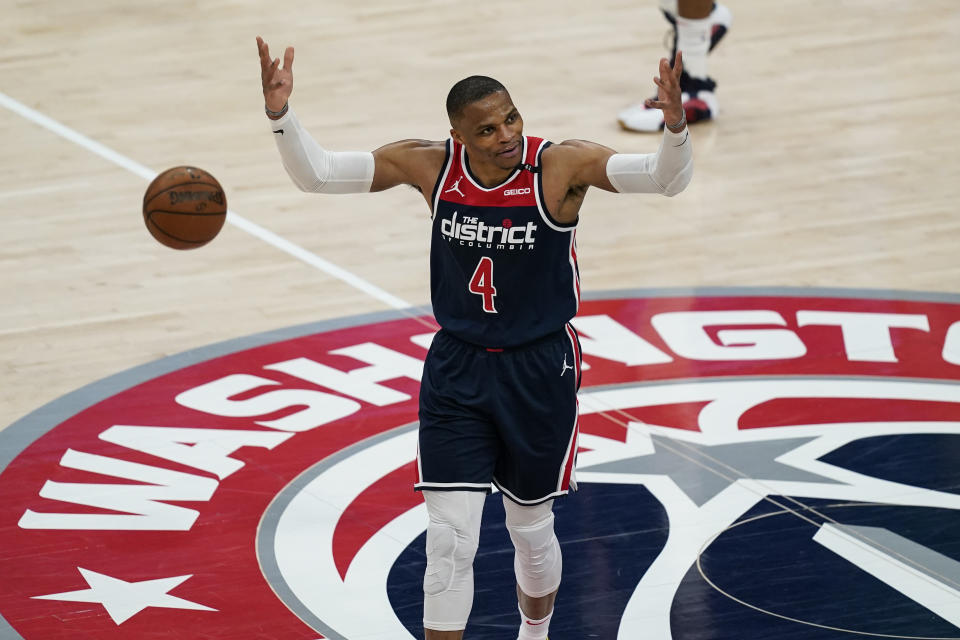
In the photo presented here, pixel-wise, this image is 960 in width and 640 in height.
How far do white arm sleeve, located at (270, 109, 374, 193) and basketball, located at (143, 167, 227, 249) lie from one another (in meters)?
1.47

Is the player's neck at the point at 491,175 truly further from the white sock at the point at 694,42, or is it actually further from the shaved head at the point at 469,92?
the white sock at the point at 694,42

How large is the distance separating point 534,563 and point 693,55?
25.3 feet

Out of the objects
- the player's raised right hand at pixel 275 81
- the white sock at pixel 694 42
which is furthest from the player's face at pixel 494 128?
the white sock at pixel 694 42

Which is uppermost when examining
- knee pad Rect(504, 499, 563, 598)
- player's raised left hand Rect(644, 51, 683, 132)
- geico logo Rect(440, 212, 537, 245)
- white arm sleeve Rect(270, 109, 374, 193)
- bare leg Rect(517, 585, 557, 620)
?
player's raised left hand Rect(644, 51, 683, 132)

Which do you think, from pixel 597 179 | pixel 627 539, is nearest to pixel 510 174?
pixel 597 179

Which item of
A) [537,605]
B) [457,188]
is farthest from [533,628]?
[457,188]

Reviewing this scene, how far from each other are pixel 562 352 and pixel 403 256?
4849 mm

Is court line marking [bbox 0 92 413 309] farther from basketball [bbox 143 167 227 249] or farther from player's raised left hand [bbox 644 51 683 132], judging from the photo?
player's raised left hand [bbox 644 51 683 132]

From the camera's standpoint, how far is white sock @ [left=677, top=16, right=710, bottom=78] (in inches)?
483

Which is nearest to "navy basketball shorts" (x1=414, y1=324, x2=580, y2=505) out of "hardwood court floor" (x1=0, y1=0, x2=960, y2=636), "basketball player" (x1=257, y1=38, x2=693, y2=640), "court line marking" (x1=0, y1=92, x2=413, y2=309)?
"basketball player" (x1=257, y1=38, x2=693, y2=640)

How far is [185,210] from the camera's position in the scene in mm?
6754

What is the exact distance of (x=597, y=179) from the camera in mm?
5141

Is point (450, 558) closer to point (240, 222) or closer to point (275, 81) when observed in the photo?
point (275, 81)

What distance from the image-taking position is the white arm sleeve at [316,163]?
5250 mm
